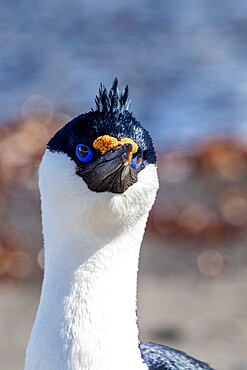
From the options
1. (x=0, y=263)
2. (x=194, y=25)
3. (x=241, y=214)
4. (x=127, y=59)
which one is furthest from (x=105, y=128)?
(x=194, y=25)

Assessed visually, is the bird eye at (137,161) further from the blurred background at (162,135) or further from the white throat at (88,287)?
the blurred background at (162,135)

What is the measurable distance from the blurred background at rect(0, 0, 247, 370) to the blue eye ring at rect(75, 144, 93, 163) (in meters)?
3.46

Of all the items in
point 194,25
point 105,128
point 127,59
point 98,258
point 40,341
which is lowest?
point 40,341

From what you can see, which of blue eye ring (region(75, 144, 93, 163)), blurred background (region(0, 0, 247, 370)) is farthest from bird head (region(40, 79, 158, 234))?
blurred background (region(0, 0, 247, 370))

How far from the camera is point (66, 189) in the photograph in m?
4.23

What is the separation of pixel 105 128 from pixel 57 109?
33.4 ft

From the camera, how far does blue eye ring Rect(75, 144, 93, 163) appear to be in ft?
13.9

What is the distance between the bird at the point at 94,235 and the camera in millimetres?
4227

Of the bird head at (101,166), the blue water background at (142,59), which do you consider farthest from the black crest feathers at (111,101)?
the blue water background at (142,59)

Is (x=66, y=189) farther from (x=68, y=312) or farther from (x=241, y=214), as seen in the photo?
(x=241, y=214)

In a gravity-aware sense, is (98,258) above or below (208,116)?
below

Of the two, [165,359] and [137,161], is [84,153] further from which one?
[165,359]

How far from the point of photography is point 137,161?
14.1 ft

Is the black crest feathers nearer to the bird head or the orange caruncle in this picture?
the bird head
